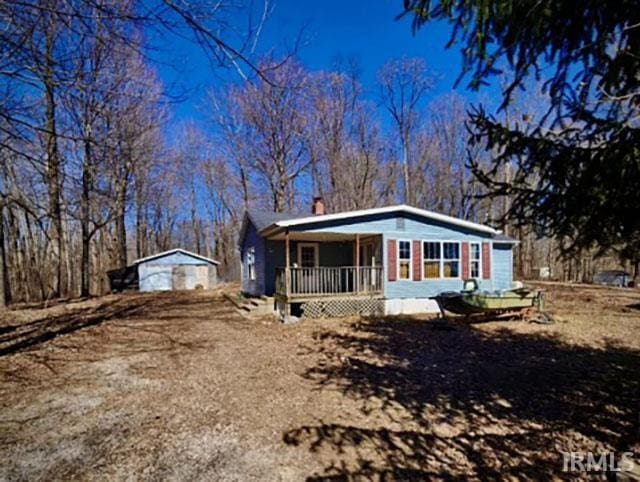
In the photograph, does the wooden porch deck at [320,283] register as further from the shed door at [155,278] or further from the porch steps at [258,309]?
the shed door at [155,278]

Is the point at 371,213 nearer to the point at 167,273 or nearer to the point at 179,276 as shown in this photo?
the point at 179,276

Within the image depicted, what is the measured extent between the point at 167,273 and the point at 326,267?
13728 mm

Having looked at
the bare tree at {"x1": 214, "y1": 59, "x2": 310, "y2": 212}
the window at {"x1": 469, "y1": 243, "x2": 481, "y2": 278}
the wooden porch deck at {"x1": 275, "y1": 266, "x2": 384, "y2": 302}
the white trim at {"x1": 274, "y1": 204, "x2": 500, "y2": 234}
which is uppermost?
the bare tree at {"x1": 214, "y1": 59, "x2": 310, "y2": 212}

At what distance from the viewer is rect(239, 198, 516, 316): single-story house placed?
40.5 feet

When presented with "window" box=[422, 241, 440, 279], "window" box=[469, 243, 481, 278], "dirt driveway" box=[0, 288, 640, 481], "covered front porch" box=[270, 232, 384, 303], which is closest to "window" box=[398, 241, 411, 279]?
"window" box=[422, 241, 440, 279]

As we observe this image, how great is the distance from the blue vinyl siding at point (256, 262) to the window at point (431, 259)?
603 cm

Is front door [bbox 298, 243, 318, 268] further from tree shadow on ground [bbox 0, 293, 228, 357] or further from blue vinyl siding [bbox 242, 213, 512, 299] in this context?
tree shadow on ground [bbox 0, 293, 228, 357]

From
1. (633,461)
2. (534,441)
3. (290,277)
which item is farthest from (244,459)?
(290,277)

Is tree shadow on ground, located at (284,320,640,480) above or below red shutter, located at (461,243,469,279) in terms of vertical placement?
below

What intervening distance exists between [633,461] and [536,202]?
93.8 inches

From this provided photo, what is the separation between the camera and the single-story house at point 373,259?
12336 mm

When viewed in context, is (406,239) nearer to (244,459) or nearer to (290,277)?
(290,277)

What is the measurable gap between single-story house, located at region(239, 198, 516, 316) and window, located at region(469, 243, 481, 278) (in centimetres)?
3

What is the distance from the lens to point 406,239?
1323 cm
